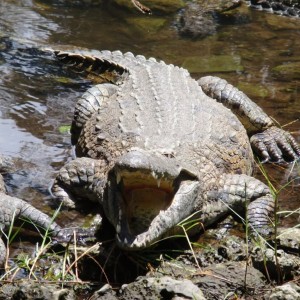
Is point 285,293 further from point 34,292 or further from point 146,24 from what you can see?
point 146,24

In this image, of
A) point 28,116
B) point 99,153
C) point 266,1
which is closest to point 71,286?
point 99,153

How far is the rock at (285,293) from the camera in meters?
3.81

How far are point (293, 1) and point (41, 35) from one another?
17.1 feet

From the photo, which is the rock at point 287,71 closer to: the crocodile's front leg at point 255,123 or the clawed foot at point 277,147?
the crocodile's front leg at point 255,123

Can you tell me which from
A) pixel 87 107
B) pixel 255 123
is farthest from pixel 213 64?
pixel 87 107

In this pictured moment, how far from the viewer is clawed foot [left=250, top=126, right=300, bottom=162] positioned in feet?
22.2

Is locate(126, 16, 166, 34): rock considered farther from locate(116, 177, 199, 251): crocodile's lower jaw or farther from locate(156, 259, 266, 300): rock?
locate(156, 259, 266, 300): rock

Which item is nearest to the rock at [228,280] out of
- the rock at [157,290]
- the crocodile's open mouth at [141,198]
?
the rock at [157,290]

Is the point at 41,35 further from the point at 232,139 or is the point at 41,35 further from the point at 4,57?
the point at 232,139

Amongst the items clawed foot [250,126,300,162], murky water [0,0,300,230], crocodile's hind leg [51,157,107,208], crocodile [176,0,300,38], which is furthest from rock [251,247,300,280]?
crocodile [176,0,300,38]

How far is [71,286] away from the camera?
13.9 ft

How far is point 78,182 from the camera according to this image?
5648 mm

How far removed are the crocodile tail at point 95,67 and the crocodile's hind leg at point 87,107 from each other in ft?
1.89

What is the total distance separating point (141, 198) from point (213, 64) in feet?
17.1
